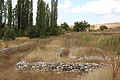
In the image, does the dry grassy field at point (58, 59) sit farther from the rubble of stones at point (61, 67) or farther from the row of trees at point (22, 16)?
the row of trees at point (22, 16)

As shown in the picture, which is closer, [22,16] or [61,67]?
[61,67]

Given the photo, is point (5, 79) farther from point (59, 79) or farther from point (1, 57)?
point (1, 57)

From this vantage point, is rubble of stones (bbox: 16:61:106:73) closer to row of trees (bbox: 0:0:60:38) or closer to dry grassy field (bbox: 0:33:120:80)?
dry grassy field (bbox: 0:33:120:80)

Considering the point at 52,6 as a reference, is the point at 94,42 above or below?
below

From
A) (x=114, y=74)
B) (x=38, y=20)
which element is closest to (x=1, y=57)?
(x=114, y=74)

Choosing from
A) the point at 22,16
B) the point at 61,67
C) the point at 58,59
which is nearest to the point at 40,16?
the point at 22,16

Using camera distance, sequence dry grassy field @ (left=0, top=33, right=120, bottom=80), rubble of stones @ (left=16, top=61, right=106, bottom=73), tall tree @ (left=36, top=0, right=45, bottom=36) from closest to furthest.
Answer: dry grassy field @ (left=0, top=33, right=120, bottom=80) < rubble of stones @ (left=16, top=61, right=106, bottom=73) < tall tree @ (left=36, top=0, right=45, bottom=36)

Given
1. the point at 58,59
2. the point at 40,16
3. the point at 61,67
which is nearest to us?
the point at 61,67

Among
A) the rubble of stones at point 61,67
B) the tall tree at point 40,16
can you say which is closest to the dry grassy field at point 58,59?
the rubble of stones at point 61,67

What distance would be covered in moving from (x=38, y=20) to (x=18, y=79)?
78.5m

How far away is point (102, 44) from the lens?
1328 inches

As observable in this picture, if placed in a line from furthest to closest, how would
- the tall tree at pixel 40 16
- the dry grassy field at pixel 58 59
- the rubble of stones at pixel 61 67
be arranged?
1. the tall tree at pixel 40 16
2. the rubble of stones at pixel 61 67
3. the dry grassy field at pixel 58 59

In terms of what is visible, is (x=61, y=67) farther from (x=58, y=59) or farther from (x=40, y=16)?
(x=40, y=16)

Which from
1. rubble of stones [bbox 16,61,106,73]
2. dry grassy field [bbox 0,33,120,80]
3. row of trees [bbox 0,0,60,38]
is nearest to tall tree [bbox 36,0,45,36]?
row of trees [bbox 0,0,60,38]
